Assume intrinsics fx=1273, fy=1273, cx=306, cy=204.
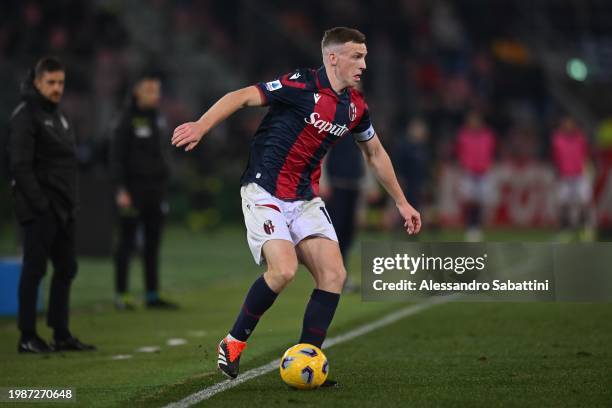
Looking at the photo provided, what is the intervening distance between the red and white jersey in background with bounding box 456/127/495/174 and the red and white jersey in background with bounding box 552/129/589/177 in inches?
54.6

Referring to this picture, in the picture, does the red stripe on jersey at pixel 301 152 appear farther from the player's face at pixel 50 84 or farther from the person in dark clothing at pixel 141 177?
the person in dark clothing at pixel 141 177

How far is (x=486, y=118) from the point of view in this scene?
3048 centimetres

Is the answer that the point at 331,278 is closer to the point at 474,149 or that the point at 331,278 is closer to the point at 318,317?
the point at 318,317

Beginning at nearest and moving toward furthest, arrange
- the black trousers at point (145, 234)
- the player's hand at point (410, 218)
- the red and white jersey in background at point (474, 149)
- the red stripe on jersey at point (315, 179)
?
the red stripe on jersey at point (315, 179) < the player's hand at point (410, 218) < the black trousers at point (145, 234) < the red and white jersey in background at point (474, 149)

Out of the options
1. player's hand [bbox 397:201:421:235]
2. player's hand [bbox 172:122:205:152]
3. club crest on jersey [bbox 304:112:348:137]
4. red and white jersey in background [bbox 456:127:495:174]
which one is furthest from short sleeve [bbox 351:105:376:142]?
red and white jersey in background [bbox 456:127:495:174]

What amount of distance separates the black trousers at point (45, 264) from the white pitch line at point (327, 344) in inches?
79.3

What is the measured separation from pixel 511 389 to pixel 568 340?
8.65 ft

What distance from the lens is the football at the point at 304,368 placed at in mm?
7293

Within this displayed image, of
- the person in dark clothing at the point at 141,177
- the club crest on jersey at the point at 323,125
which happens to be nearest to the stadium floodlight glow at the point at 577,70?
the person in dark clothing at the point at 141,177

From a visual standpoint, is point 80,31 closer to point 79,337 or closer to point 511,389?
point 79,337

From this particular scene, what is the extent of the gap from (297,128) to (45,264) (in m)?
2.99

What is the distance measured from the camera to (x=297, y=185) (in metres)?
7.73

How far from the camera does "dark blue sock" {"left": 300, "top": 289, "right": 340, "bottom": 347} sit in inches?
296

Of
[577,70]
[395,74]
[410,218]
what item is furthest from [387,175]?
[395,74]
